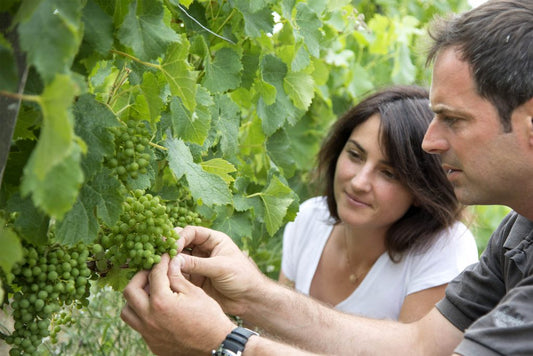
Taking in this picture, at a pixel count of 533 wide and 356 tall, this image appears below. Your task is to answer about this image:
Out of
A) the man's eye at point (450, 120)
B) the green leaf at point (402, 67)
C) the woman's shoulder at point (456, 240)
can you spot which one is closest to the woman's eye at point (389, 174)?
the woman's shoulder at point (456, 240)

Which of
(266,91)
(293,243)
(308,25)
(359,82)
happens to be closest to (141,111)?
(266,91)

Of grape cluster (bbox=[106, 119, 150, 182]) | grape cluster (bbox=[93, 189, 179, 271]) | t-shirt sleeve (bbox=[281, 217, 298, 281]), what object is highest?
grape cluster (bbox=[106, 119, 150, 182])

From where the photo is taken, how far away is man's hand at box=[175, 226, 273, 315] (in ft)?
5.58

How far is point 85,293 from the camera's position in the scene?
1468 mm

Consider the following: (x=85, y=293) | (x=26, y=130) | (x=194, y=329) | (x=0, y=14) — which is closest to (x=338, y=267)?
(x=194, y=329)

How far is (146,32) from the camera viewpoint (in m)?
1.24

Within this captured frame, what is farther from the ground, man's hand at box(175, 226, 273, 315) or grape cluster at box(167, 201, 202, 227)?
grape cluster at box(167, 201, 202, 227)

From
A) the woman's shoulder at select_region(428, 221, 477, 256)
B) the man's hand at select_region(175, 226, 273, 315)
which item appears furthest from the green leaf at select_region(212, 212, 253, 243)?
→ the woman's shoulder at select_region(428, 221, 477, 256)

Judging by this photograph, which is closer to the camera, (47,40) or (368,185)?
(47,40)

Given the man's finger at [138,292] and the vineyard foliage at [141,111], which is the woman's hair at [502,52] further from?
the man's finger at [138,292]

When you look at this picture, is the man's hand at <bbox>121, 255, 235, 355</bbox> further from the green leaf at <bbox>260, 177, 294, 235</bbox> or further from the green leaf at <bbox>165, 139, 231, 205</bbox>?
the green leaf at <bbox>260, 177, 294, 235</bbox>

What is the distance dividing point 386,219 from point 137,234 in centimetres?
143

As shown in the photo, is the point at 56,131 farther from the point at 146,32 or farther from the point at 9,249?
the point at 146,32

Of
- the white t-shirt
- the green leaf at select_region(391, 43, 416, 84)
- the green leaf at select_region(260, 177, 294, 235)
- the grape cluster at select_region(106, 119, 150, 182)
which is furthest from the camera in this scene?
the green leaf at select_region(391, 43, 416, 84)
